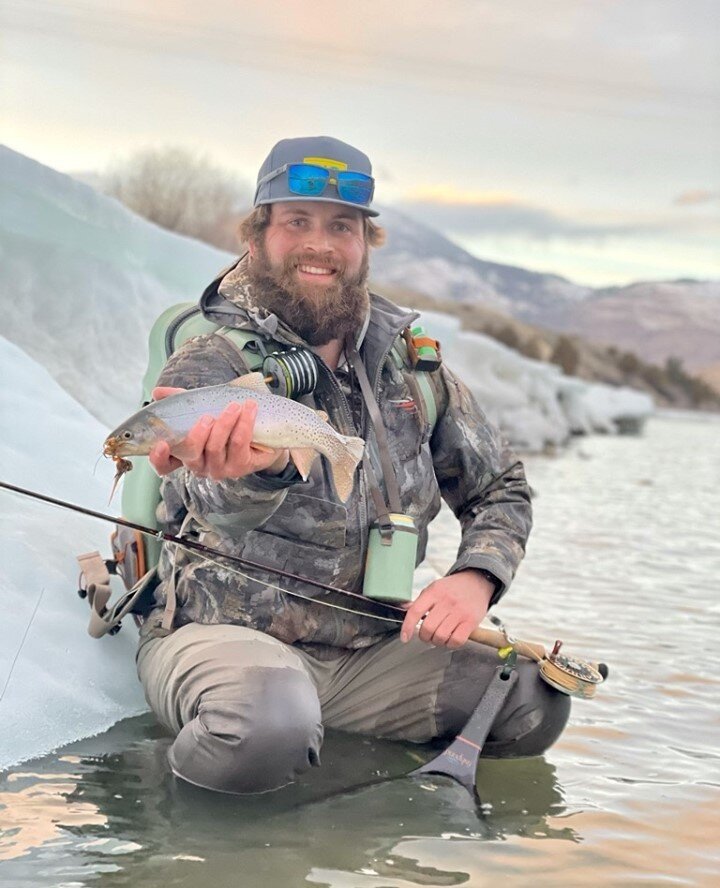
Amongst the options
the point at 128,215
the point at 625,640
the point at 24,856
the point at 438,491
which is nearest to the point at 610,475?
the point at 128,215

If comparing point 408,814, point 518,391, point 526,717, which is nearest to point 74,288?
point 526,717

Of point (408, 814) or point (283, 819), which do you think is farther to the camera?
point (408, 814)

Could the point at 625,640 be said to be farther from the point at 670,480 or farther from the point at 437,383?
the point at 670,480

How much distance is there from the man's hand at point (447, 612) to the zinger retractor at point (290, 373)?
74cm

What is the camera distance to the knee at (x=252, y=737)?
3520 millimetres

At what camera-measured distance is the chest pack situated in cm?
401

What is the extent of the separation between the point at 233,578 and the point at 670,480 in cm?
1485

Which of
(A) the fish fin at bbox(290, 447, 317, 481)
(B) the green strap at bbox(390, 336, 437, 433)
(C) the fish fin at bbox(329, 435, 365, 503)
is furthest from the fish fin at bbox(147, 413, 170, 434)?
(B) the green strap at bbox(390, 336, 437, 433)

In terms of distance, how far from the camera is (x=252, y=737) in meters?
3.51

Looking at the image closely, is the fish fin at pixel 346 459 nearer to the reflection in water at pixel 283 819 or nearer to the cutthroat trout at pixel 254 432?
the cutthroat trout at pixel 254 432

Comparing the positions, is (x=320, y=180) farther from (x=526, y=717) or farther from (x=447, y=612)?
(x=526, y=717)

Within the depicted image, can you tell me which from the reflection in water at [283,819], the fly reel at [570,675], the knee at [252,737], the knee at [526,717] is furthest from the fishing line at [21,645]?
the fly reel at [570,675]

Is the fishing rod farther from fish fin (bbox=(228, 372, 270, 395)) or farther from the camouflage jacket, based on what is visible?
fish fin (bbox=(228, 372, 270, 395))

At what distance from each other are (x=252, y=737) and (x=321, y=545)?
0.68 m
